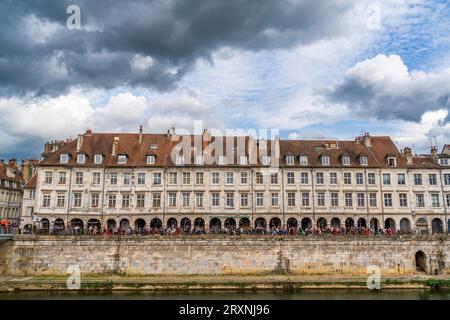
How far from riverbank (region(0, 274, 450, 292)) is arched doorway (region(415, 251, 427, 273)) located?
4.16m

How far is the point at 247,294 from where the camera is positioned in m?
31.2

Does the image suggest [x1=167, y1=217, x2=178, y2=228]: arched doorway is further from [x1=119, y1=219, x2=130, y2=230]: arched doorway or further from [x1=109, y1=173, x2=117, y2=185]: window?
[x1=109, y1=173, x2=117, y2=185]: window

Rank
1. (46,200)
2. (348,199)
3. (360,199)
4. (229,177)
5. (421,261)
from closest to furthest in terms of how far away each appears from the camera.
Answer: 1. (421,261)
2. (46,200)
3. (229,177)
4. (348,199)
5. (360,199)

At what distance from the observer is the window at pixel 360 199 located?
153 ft

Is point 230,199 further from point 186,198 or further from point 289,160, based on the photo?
point 289,160

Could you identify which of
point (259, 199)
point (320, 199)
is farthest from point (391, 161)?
point (259, 199)

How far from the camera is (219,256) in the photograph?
37.0 metres

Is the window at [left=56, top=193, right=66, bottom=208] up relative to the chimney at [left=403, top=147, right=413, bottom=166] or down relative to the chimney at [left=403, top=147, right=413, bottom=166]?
down

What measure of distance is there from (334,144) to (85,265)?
3199cm

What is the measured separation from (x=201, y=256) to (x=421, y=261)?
21.1 m

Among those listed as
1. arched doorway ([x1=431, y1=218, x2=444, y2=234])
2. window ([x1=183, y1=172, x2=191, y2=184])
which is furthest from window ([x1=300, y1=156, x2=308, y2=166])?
arched doorway ([x1=431, y1=218, x2=444, y2=234])

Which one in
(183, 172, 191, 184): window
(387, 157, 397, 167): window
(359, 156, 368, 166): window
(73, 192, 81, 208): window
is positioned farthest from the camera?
(387, 157, 397, 167): window

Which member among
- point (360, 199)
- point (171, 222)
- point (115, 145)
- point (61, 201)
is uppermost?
point (115, 145)

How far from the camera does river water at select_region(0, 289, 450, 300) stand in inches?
1183
